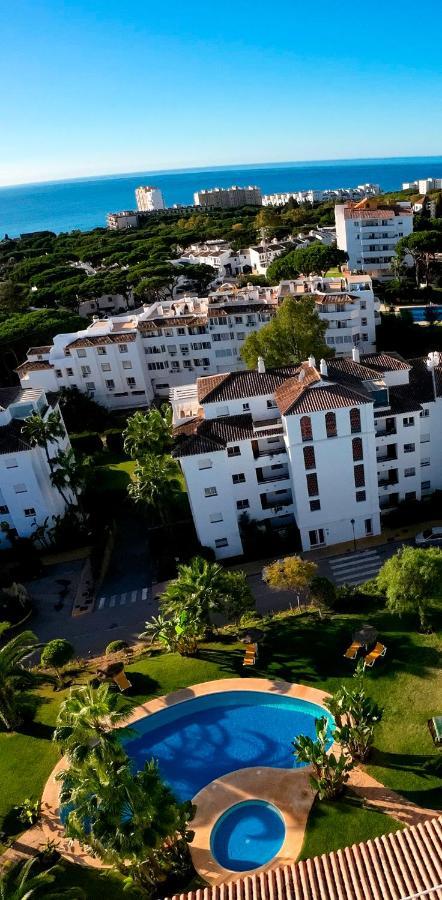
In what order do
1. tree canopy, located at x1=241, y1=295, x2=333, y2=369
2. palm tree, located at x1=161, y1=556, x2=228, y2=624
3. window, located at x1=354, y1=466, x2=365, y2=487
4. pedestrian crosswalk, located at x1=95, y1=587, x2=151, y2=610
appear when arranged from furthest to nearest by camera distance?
1. tree canopy, located at x1=241, y1=295, x2=333, y2=369
2. window, located at x1=354, y1=466, x2=365, y2=487
3. pedestrian crosswalk, located at x1=95, y1=587, x2=151, y2=610
4. palm tree, located at x1=161, y1=556, x2=228, y2=624

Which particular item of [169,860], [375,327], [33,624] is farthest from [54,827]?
[375,327]

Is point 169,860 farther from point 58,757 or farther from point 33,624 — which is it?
point 33,624

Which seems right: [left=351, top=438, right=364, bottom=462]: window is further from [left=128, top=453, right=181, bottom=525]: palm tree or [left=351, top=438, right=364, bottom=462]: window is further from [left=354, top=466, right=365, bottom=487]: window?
[left=128, top=453, right=181, bottom=525]: palm tree

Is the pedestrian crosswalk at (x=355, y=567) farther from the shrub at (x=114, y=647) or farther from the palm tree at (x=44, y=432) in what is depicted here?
the palm tree at (x=44, y=432)

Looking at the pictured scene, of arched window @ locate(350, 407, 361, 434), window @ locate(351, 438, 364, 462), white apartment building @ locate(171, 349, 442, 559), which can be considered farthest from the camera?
window @ locate(351, 438, 364, 462)

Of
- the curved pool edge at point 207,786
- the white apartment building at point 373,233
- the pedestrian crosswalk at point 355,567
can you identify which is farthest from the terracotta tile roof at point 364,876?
the white apartment building at point 373,233

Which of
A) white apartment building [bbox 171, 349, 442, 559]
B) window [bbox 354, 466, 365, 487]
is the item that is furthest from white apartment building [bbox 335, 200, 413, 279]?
window [bbox 354, 466, 365, 487]
